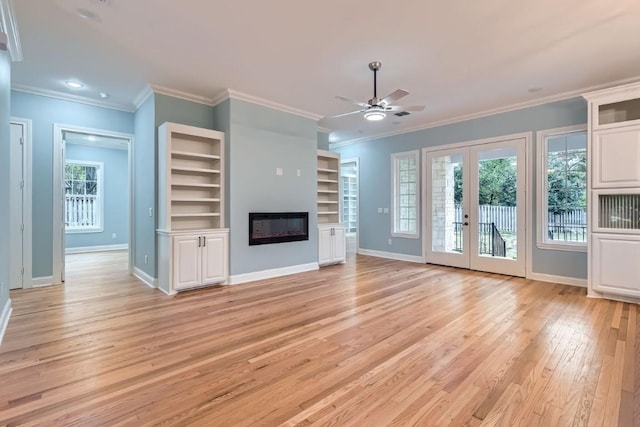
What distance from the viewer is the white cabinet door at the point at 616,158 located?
3.76m

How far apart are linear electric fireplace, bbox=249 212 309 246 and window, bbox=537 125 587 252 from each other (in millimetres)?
3891

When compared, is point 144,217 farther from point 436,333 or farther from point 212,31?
point 436,333

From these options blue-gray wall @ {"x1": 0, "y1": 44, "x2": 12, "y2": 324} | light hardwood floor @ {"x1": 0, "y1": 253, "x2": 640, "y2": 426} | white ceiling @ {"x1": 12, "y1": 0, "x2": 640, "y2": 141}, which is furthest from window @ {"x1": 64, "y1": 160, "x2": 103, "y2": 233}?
blue-gray wall @ {"x1": 0, "y1": 44, "x2": 12, "y2": 324}

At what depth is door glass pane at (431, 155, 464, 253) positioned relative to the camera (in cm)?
602

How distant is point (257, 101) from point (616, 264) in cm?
535

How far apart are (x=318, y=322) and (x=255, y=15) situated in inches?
→ 117

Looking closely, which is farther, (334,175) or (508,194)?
(334,175)

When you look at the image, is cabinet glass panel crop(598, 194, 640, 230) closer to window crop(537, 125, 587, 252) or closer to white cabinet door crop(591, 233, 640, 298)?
white cabinet door crop(591, 233, 640, 298)

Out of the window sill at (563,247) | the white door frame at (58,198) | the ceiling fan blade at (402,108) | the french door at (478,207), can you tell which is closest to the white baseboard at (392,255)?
the french door at (478,207)

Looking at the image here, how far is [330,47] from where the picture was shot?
3.40 m

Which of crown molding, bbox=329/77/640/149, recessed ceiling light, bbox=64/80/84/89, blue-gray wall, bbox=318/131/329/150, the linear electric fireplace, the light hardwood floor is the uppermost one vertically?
recessed ceiling light, bbox=64/80/84/89

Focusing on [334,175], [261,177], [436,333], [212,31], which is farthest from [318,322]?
[334,175]

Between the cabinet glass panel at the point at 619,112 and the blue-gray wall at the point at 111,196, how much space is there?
31.5 feet

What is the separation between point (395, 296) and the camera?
412 centimetres
